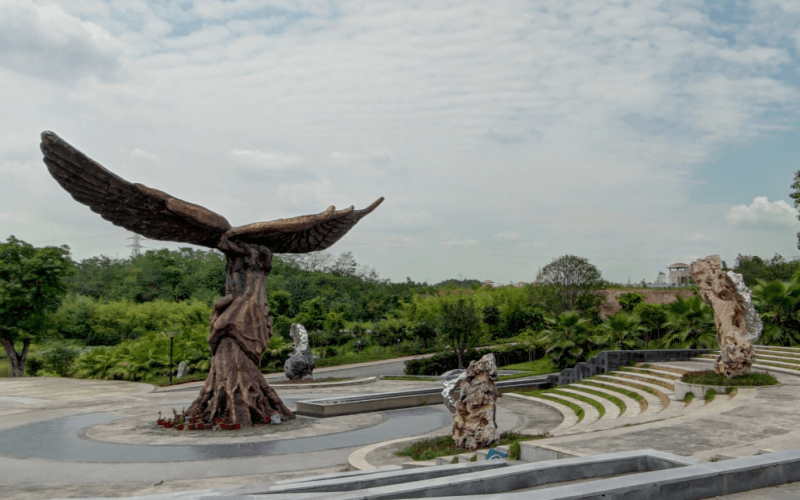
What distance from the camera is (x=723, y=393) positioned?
13891 millimetres

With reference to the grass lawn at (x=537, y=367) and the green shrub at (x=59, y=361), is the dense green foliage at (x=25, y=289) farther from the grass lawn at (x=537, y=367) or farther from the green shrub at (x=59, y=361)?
the grass lawn at (x=537, y=367)

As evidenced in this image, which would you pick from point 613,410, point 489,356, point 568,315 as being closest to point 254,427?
point 489,356

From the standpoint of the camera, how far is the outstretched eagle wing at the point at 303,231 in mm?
14492

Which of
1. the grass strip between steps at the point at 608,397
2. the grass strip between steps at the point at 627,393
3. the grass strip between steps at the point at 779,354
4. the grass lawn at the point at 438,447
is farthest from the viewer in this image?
the grass strip between steps at the point at 779,354

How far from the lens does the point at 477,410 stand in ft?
33.9

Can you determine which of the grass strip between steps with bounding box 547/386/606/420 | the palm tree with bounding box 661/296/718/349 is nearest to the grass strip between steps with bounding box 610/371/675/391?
the grass strip between steps with bounding box 547/386/606/420

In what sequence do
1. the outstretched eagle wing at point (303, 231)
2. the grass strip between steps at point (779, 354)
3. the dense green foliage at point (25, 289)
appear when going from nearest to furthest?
the outstretched eagle wing at point (303, 231) < the grass strip between steps at point (779, 354) < the dense green foliage at point (25, 289)

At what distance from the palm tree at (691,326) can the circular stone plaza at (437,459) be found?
5.54 feet

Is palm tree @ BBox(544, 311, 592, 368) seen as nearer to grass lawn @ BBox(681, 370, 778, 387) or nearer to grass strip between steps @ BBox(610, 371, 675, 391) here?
grass strip between steps @ BBox(610, 371, 675, 391)

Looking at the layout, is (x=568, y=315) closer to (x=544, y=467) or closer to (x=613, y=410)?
(x=613, y=410)

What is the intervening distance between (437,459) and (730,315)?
10.1 metres

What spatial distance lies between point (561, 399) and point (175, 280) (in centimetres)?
5136

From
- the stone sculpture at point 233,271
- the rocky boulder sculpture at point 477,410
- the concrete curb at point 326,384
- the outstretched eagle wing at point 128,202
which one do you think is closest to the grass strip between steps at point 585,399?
the rocky boulder sculpture at point 477,410

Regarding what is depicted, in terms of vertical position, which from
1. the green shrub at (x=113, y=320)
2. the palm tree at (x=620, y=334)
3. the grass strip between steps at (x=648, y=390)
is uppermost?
the green shrub at (x=113, y=320)
